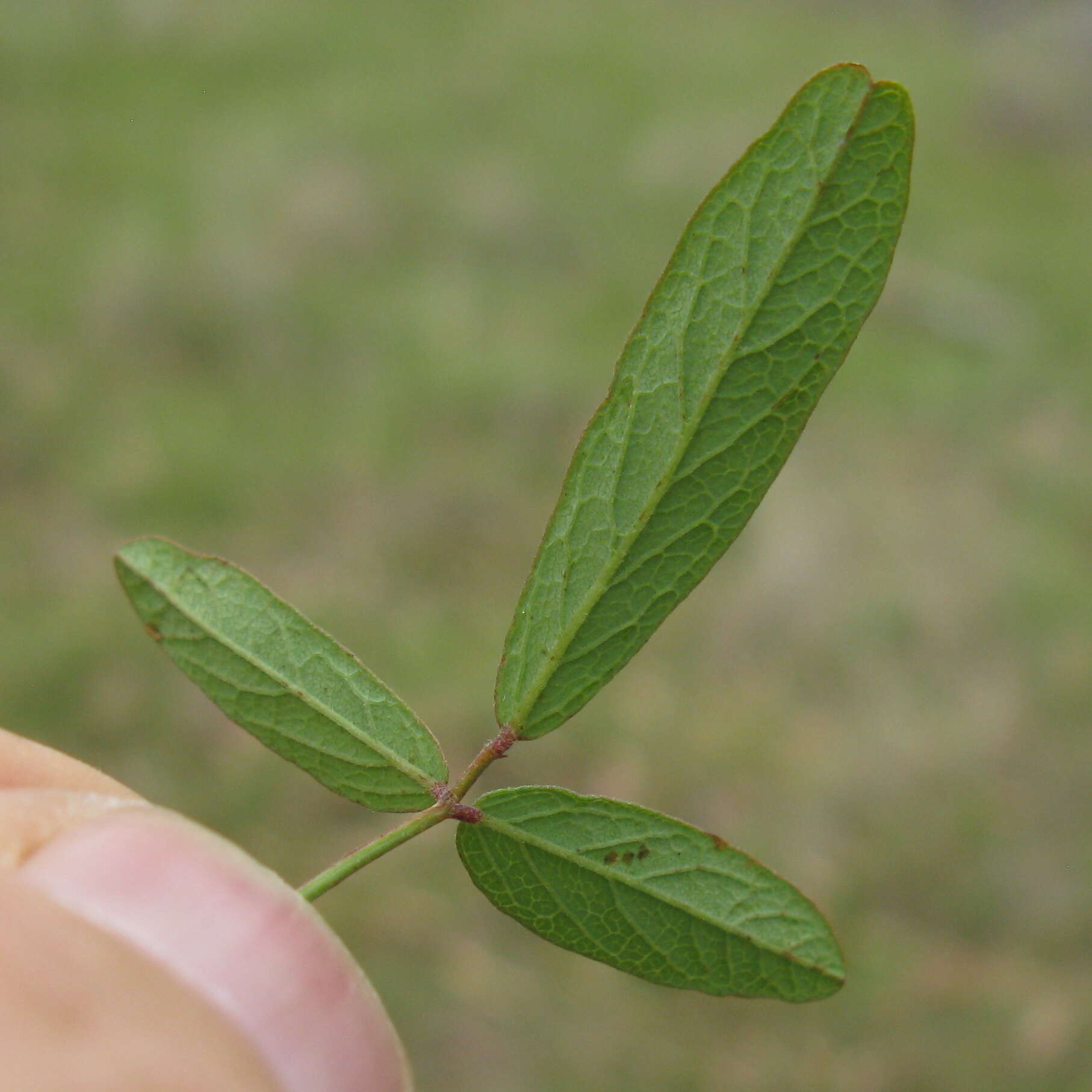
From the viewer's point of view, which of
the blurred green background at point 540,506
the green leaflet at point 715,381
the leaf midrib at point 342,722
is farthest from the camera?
the blurred green background at point 540,506

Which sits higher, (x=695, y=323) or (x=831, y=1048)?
(x=695, y=323)

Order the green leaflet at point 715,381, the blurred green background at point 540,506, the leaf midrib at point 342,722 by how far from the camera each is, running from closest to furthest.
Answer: the green leaflet at point 715,381 < the leaf midrib at point 342,722 < the blurred green background at point 540,506

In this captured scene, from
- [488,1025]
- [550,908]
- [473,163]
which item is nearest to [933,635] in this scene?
[488,1025]

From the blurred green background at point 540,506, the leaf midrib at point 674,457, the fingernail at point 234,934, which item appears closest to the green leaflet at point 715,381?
the leaf midrib at point 674,457

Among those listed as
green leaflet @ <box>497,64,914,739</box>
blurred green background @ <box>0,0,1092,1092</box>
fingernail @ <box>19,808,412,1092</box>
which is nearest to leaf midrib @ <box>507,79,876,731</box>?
green leaflet @ <box>497,64,914,739</box>

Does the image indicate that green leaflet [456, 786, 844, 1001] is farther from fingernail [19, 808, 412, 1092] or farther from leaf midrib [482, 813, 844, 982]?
fingernail [19, 808, 412, 1092]

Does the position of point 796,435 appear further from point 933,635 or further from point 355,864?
point 933,635

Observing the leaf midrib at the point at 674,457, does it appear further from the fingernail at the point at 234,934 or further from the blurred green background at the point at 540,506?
the blurred green background at the point at 540,506
